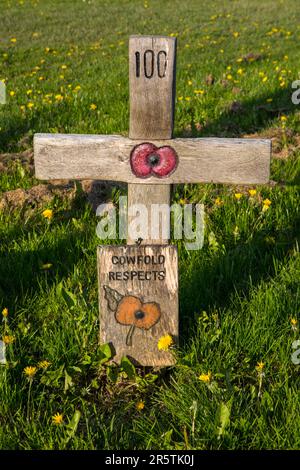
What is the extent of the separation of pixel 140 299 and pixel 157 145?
2.82 feet

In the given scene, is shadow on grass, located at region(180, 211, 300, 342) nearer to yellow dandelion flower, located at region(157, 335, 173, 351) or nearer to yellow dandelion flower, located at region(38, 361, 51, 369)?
yellow dandelion flower, located at region(157, 335, 173, 351)

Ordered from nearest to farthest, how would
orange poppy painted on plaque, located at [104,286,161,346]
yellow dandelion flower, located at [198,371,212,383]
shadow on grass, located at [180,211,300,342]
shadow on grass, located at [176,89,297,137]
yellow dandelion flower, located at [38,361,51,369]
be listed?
yellow dandelion flower, located at [198,371,212,383], yellow dandelion flower, located at [38,361,51,369], orange poppy painted on plaque, located at [104,286,161,346], shadow on grass, located at [180,211,300,342], shadow on grass, located at [176,89,297,137]

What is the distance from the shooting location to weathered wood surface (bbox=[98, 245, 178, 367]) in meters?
3.00

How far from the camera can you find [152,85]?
2910 millimetres

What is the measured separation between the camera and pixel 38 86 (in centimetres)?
925

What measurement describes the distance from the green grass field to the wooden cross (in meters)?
0.17

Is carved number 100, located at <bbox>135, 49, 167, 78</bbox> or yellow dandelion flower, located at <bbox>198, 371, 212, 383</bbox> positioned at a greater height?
carved number 100, located at <bbox>135, 49, 167, 78</bbox>

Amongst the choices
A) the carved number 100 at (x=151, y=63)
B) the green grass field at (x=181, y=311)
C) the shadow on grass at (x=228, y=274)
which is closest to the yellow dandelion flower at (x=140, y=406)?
the green grass field at (x=181, y=311)

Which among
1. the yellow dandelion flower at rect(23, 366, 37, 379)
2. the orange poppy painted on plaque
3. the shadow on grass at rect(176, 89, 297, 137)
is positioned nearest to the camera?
the yellow dandelion flower at rect(23, 366, 37, 379)

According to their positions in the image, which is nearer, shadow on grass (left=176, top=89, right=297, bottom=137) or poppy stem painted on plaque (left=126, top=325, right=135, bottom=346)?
poppy stem painted on plaque (left=126, top=325, right=135, bottom=346)

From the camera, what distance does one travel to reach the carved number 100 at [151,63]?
285 centimetres

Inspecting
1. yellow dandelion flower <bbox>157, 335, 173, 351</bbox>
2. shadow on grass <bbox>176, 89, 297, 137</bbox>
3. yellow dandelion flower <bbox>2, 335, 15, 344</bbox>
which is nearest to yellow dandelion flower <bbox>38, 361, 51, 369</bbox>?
yellow dandelion flower <bbox>2, 335, 15, 344</bbox>

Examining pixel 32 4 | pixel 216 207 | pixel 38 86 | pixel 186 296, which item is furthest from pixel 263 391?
pixel 32 4

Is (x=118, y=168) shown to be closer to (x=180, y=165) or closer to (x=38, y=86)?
(x=180, y=165)
